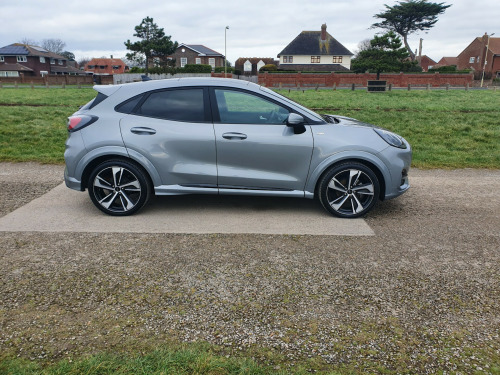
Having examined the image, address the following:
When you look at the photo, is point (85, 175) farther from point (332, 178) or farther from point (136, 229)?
point (332, 178)

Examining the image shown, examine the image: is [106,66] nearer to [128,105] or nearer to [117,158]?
[128,105]

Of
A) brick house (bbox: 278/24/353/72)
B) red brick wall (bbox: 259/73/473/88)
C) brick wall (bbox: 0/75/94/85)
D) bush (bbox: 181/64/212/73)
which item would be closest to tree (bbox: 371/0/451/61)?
brick house (bbox: 278/24/353/72)

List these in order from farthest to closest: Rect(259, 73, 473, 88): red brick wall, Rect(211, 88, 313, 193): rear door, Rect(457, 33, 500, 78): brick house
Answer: Rect(457, 33, 500, 78): brick house, Rect(259, 73, 473, 88): red brick wall, Rect(211, 88, 313, 193): rear door

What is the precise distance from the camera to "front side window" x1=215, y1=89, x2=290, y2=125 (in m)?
4.90

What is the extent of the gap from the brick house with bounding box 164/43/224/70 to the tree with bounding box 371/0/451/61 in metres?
32.9

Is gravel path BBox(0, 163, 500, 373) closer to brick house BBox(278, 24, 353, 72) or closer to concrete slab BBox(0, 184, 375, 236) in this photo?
concrete slab BBox(0, 184, 375, 236)

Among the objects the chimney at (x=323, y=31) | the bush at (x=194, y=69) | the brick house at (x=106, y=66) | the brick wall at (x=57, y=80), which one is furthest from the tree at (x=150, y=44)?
Result: the brick house at (x=106, y=66)

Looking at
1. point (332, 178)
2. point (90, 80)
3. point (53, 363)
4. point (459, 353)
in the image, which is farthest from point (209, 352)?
point (90, 80)

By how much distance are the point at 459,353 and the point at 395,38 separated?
40658 mm

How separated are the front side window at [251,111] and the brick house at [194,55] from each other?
273 feet

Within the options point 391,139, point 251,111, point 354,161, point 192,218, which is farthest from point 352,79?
point 192,218

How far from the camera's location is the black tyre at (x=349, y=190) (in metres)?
4.88

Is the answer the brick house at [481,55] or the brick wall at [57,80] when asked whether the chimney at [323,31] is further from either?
the brick wall at [57,80]

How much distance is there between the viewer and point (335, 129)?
16.1ft
